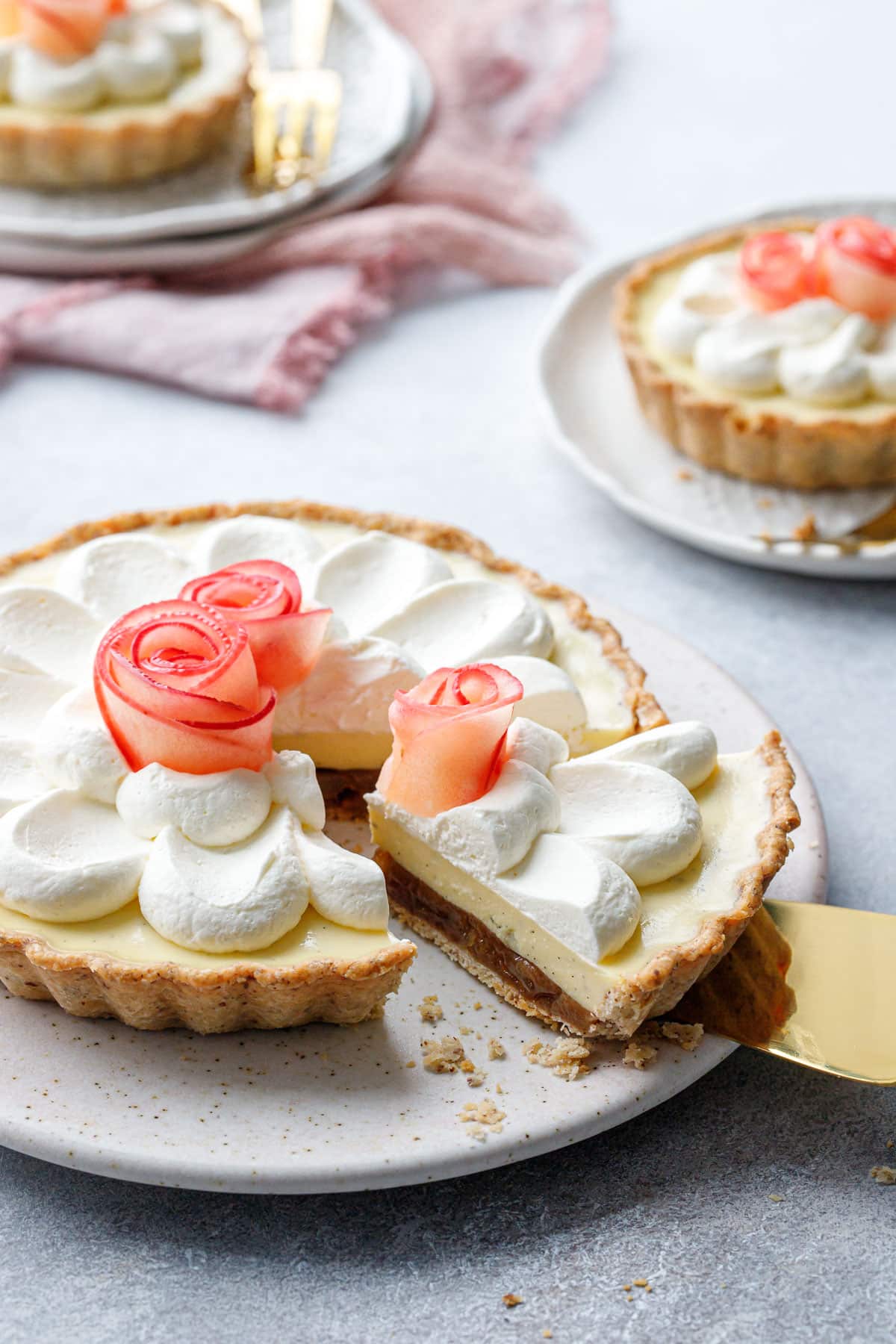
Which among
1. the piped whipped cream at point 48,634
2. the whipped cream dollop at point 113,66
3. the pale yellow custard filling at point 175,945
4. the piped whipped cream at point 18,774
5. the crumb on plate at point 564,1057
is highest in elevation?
the whipped cream dollop at point 113,66

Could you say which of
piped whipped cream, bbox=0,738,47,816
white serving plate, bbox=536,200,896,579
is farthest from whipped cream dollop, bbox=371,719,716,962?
white serving plate, bbox=536,200,896,579

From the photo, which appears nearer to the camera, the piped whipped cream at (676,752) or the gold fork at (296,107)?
the piped whipped cream at (676,752)

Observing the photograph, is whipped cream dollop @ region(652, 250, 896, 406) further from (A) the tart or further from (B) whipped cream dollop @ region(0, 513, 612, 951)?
(A) the tart

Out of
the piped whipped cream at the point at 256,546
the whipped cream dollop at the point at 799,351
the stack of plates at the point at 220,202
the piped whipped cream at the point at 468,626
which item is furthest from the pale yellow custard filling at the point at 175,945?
the stack of plates at the point at 220,202

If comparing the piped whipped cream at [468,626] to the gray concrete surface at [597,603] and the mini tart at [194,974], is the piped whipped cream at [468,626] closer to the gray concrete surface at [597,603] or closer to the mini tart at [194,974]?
the mini tart at [194,974]

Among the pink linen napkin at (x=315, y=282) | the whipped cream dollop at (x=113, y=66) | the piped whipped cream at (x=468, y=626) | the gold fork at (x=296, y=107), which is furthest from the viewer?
the gold fork at (x=296, y=107)

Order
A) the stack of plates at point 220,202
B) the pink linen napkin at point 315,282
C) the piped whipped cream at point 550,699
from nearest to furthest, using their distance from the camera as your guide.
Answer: the piped whipped cream at point 550,699, the pink linen napkin at point 315,282, the stack of plates at point 220,202
